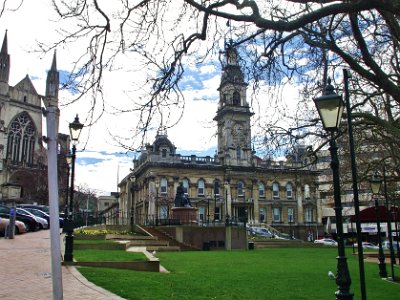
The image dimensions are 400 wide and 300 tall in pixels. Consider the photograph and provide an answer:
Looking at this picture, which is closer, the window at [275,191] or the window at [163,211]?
the window at [163,211]

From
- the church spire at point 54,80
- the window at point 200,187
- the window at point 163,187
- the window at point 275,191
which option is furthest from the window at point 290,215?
the church spire at point 54,80

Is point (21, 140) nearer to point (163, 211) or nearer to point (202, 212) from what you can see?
point (163, 211)

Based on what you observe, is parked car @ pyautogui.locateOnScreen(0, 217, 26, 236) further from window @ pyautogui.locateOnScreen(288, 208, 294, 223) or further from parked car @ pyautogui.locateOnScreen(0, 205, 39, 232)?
window @ pyautogui.locateOnScreen(288, 208, 294, 223)

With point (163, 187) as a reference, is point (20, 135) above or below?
above

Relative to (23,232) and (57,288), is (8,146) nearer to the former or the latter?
(23,232)

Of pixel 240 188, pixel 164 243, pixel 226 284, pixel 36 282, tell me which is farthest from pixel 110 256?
pixel 240 188

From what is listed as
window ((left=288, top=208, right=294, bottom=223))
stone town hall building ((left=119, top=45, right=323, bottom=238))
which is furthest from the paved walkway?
window ((left=288, top=208, right=294, bottom=223))

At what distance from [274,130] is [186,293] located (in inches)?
338

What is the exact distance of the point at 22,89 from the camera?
271ft

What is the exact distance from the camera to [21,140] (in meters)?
79.9

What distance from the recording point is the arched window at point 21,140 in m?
78.4

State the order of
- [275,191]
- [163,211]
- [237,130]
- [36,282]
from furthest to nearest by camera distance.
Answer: [275,191] → [163,211] → [237,130] → [36,282]

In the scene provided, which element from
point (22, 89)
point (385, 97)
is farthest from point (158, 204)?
point (385, 97)

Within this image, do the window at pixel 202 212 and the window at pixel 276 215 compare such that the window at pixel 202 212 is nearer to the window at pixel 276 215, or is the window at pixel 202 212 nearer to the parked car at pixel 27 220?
the window at pixel 276 215
